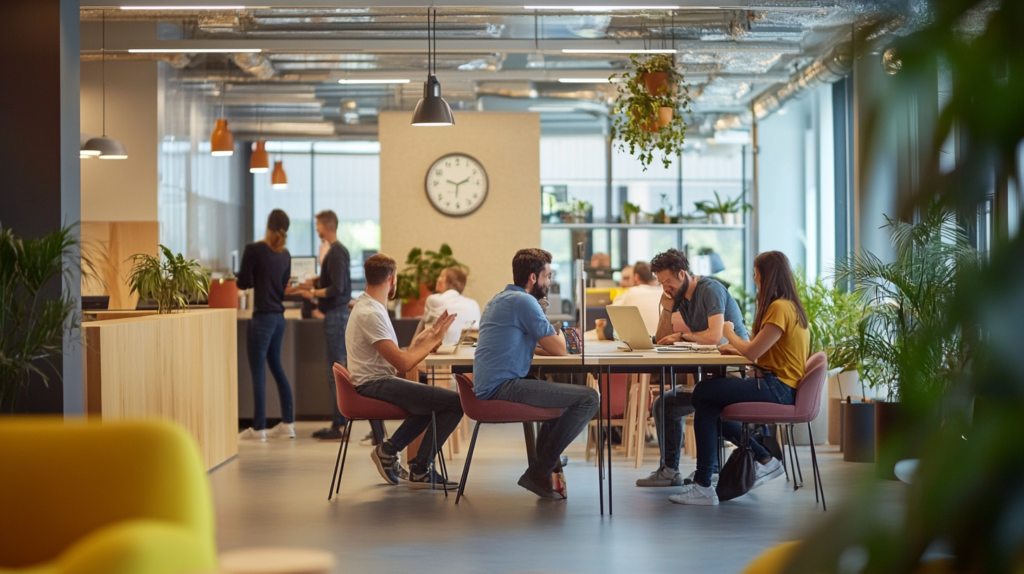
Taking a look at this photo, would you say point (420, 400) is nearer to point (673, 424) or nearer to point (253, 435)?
point (673, 424)

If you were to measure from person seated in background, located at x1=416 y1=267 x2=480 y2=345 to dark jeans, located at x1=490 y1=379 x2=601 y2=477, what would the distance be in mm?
1678

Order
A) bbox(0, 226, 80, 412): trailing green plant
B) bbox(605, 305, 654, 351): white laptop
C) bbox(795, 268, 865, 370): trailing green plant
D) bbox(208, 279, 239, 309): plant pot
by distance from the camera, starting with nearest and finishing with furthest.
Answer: bbox(0, 226, 80, 412): trailing green plant
bbox(605, 305, 654, 351): white laptop
bbox(208, 279, 239, 309): plant pot
bbox(795, 268, 865, 370): trailing green plant

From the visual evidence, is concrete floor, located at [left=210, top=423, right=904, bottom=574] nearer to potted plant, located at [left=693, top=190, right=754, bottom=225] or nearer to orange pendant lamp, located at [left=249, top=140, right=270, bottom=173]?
orange pendant lamp, located at [left=249, top=140, right=270, bottom=173]

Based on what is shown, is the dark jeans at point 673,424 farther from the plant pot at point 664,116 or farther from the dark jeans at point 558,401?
the plant pot at point 664,116

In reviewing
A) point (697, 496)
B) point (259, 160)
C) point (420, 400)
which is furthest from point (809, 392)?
point (259, 160)

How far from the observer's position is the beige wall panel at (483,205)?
10.2 metres

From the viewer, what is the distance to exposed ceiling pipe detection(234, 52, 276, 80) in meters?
9.65

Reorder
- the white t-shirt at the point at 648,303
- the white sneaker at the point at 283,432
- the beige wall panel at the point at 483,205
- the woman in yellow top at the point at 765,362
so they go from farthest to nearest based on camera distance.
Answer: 1. the beige wall panel at the point at 483,205
2. the white sneaker at the point at 283,432
3. the white t-shirt at the point at 648,303
4. the woman in yellow top at the point at 765,362

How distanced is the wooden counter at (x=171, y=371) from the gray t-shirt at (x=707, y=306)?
2.89 m

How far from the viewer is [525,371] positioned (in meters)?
4.95

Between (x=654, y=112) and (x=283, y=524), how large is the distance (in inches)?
177

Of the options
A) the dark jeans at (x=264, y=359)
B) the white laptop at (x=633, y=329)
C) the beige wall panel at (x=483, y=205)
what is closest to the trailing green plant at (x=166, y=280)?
the dark jeans at (x=264, y=359)

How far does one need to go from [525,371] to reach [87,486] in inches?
105

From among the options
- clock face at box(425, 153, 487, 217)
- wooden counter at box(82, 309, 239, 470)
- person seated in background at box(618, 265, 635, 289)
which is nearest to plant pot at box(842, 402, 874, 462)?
person seated in background at box(618, 265, 635, 289)
